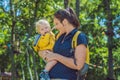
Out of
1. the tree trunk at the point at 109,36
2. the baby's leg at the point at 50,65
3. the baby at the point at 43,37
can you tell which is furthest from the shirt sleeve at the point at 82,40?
the tree trunk at the point at 109,36

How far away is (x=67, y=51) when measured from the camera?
367 cm

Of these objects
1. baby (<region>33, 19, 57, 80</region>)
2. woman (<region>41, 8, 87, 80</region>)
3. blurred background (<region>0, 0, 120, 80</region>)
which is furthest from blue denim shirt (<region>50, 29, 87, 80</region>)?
blurred background (<region>0, 0, 120, 80</region>)

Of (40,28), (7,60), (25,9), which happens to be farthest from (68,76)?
(7,60)

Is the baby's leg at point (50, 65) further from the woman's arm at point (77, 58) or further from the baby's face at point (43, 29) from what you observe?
the baby's face at point (43, 29)

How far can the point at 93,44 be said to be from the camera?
107 ft

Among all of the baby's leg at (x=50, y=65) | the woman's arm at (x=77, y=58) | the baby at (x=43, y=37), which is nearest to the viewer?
the woman's arm at (x=77, y=58)

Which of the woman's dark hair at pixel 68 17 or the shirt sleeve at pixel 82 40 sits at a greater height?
the woman's dark hair at pixel 68 17

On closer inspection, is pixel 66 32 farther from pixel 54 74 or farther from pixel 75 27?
pixel 54 74

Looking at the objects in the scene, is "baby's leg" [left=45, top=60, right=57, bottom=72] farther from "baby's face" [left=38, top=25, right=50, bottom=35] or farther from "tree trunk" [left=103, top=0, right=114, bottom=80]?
"tree trunk" [left=103, top=0, right=114, bottom=80]

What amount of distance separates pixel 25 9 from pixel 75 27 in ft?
84.4

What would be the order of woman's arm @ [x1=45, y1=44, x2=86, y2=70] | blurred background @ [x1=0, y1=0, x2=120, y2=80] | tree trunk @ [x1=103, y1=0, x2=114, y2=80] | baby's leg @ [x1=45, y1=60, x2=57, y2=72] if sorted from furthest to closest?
blurred background @ [x1=0, y1=0, x2=120, y2=80] → tree trunk @ [x1=103, y1=0, x2=114, y2=80] → baby's leg @ [x1=45, y1=60, x2=57, y2=72] → woman's arm @ [x1=45, y1=44, x2=86, y2=70]

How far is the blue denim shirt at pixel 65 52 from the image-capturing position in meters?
3.61

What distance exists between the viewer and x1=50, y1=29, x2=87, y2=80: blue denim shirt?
3606mm

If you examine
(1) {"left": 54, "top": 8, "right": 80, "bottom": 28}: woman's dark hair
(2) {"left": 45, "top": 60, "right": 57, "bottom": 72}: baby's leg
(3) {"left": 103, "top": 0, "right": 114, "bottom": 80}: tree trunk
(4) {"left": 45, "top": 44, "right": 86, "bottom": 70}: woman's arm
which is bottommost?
(3) {"left": 103, "top": 0, "right": 114, "bottom": 80}: tree trunk
